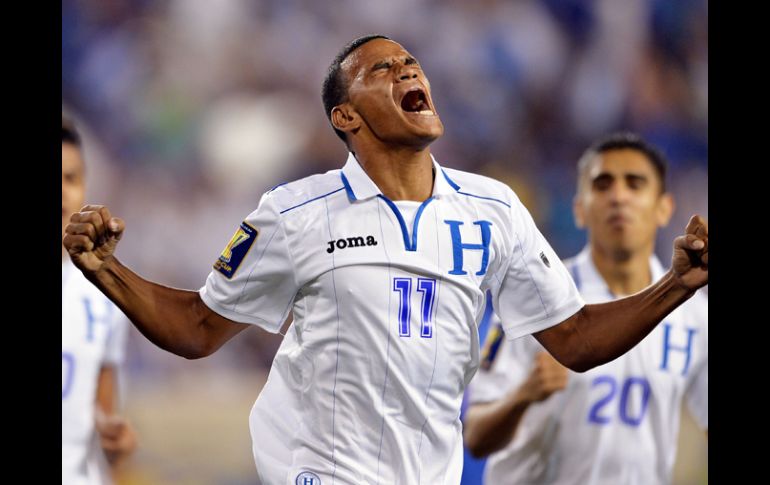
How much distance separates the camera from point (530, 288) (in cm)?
274

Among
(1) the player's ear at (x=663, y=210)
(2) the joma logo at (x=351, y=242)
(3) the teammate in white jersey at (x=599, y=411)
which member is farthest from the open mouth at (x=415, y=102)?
(1) the player's ear at (x=663, y=210)

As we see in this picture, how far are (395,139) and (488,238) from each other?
1.16ft

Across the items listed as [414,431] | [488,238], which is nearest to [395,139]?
[488,238]

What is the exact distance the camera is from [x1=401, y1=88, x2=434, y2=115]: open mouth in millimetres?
2707

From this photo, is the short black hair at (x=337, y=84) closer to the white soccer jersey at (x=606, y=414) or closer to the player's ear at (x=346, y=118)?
the player's ear at (x=346, y=118)

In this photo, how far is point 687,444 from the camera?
514cm

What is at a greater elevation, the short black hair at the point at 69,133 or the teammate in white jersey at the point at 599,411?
the short black hair at the point at 69,133

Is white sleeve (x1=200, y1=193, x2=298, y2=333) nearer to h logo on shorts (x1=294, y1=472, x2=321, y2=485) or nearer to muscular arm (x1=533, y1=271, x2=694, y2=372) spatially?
h logo on shorts (x1=294, y1=472, x2=321, y2=485)

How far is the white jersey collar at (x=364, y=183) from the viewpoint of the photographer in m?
2.66

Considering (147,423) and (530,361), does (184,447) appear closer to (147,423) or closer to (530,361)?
(147,423)

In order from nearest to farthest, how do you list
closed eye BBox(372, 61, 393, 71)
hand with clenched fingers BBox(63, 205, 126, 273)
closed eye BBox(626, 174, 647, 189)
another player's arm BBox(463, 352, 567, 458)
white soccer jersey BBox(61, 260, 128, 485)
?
hand with clenched fingers BBox(63, 205, 126, 273), closed eye BBox(372, 61, 393, 71), another player's arm BBox(463, 352, 567, 458), white soccer jersey BBox(61, 260, 128, 485), closed eye BBox(626, 174, 647, 189)

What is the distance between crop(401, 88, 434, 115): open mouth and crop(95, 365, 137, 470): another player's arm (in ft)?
7.81

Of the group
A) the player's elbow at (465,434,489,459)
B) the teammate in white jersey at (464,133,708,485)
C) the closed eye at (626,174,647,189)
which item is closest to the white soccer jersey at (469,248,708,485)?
the teammate in white jersey at (464,133,708,485)

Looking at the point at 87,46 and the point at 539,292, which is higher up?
the point at 87,46
